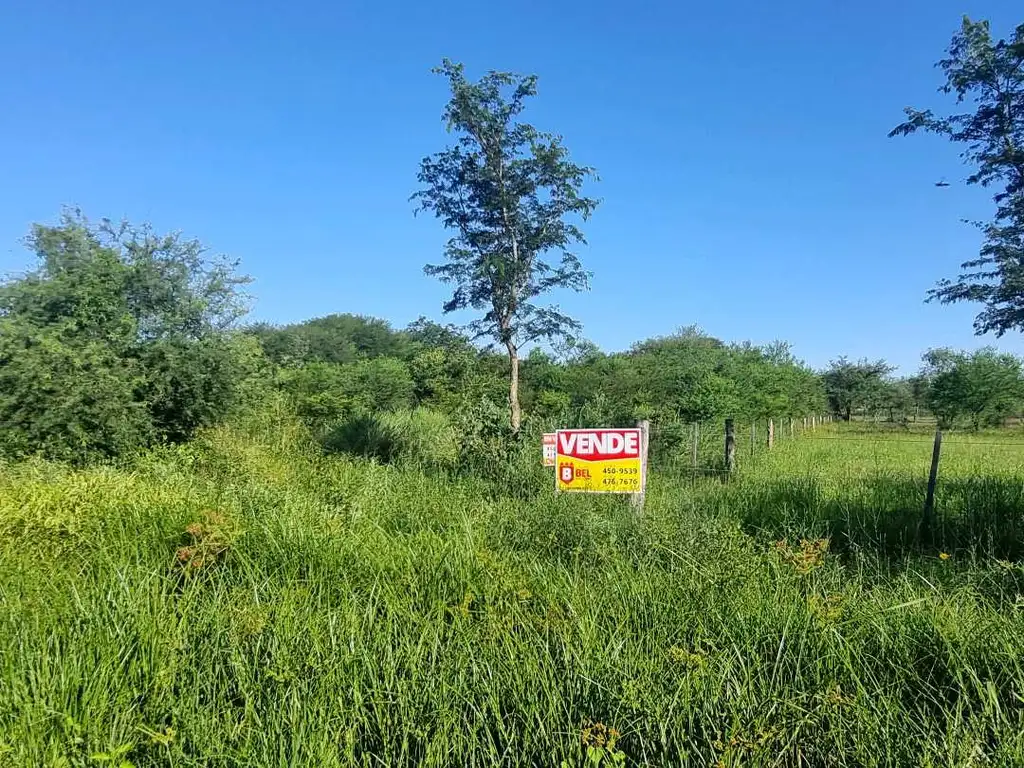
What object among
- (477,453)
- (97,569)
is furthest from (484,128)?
(97,569)

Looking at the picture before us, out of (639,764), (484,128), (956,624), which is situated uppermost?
(484,128)

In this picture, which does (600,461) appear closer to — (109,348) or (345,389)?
(109,348)

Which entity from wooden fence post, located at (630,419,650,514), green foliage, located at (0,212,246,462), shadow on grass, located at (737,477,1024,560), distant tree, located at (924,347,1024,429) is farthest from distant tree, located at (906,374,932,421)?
green foliage, located at (0,212,246,462)

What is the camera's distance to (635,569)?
4.33 m

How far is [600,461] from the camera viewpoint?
6383mm

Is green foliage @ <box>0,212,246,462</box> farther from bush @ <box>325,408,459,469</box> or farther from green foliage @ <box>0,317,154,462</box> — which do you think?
bush @ <box>325,408,459,469</box>

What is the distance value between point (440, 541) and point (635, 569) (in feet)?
4.99

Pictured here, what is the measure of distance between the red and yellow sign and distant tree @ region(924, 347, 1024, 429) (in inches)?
1385

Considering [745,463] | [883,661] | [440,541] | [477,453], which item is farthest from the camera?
[745,463]

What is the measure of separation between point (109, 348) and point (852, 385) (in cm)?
5411

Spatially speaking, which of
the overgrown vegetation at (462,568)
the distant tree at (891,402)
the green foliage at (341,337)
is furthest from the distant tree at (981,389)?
the green foliage at (341,337)

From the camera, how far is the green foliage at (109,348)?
8.15m

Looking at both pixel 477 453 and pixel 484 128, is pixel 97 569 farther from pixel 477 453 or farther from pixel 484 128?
pixel 484 128

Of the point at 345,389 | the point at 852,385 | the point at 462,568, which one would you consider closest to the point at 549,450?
the point at 462,568
